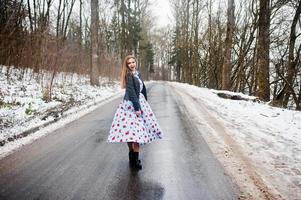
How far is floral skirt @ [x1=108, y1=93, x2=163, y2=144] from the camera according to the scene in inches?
199

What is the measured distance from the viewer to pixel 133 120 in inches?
203

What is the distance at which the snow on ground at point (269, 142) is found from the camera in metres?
4.62

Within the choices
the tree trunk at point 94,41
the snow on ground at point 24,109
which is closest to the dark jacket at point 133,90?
the snow on ground at point 24,109

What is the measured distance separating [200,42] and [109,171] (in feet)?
103

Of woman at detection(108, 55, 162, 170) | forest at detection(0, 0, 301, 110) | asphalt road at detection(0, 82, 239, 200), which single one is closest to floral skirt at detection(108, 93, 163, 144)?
woman at detection(108, 55, 162, 170)

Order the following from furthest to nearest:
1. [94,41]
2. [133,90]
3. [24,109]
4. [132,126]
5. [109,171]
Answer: [94,41] → [24,109] → [133,90] → [132,126] → [109,171]

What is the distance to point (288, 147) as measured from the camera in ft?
21.0

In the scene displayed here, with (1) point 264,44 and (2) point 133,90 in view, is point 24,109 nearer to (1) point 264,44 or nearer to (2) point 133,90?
(2) point 133,90

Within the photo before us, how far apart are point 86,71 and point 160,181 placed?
2263 cm

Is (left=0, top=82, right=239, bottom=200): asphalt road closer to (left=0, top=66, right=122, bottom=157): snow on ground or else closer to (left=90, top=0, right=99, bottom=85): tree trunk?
(left=0, top=66, right=122, bottom=157): snow on ground

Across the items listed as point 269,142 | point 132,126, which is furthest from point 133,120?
point 269,142

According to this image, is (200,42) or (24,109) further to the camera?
(200,42)

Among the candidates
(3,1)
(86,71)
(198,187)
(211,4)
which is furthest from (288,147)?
(211,4)

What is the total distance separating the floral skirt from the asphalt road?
18.0 inches
